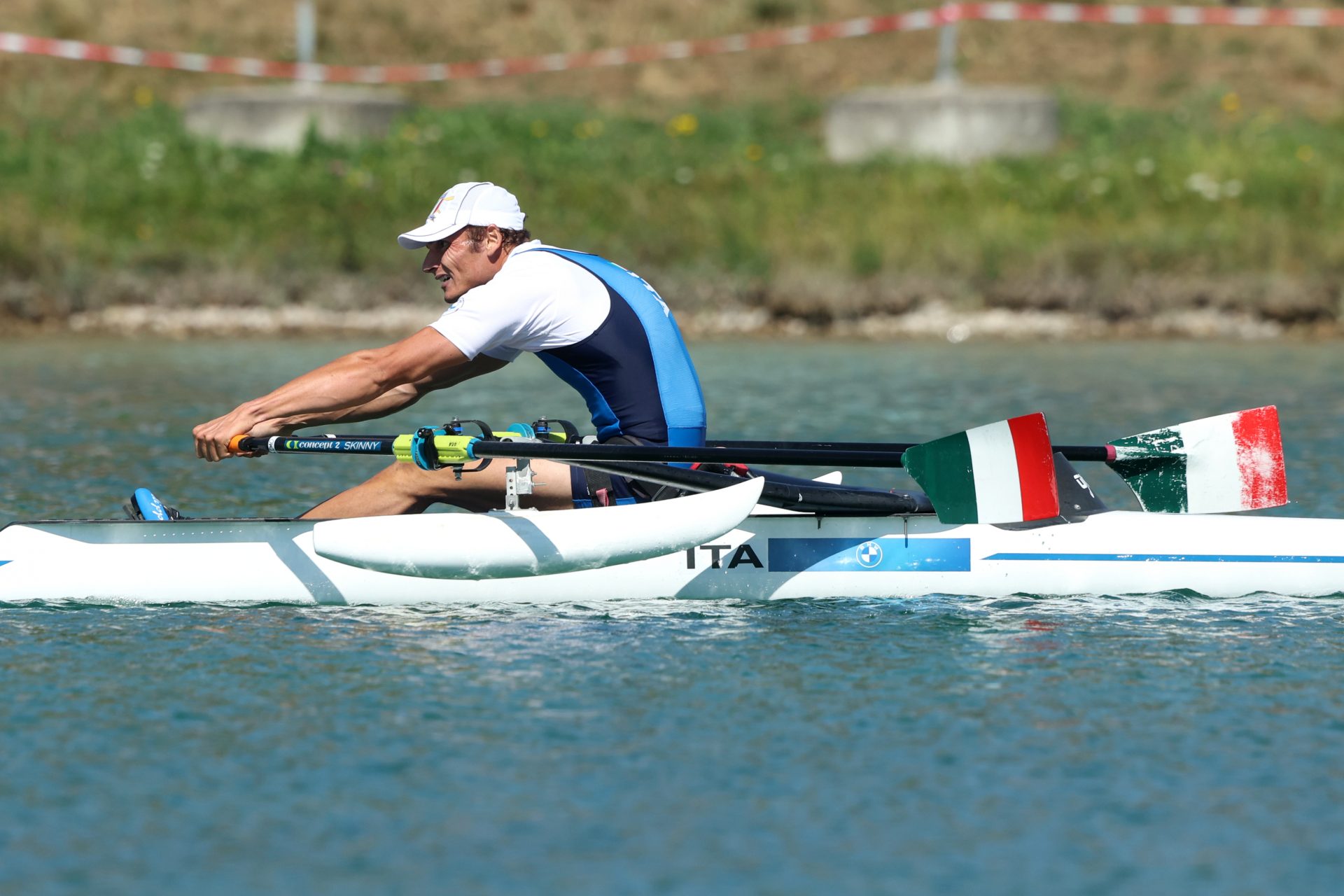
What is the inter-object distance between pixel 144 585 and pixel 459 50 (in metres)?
24.7

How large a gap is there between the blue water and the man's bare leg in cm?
41

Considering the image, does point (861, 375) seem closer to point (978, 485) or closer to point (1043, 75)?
point (978, 485)

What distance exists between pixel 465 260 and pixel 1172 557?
2897 mm

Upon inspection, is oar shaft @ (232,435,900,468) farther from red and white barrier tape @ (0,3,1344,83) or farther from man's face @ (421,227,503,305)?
red and white barrier tape @ (0,3,1344,83)

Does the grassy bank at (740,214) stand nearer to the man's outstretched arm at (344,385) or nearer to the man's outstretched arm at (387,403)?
the man's outstretched arm at (387,403)

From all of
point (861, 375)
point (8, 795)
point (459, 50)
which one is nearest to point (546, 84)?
point (459, 50)

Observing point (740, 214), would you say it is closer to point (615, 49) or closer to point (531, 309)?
point (615, 49)

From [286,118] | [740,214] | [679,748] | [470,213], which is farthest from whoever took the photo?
[286,118]

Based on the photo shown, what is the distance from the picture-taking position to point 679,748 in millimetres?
5395

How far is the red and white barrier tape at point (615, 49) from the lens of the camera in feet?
89.3

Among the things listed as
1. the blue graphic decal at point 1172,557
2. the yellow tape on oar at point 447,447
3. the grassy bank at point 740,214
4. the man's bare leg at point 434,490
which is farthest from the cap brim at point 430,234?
the grassy bank at point 740,214

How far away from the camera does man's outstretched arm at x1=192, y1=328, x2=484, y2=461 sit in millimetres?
6848

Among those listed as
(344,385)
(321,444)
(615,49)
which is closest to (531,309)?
(344,385)

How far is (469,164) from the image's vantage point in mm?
23422
